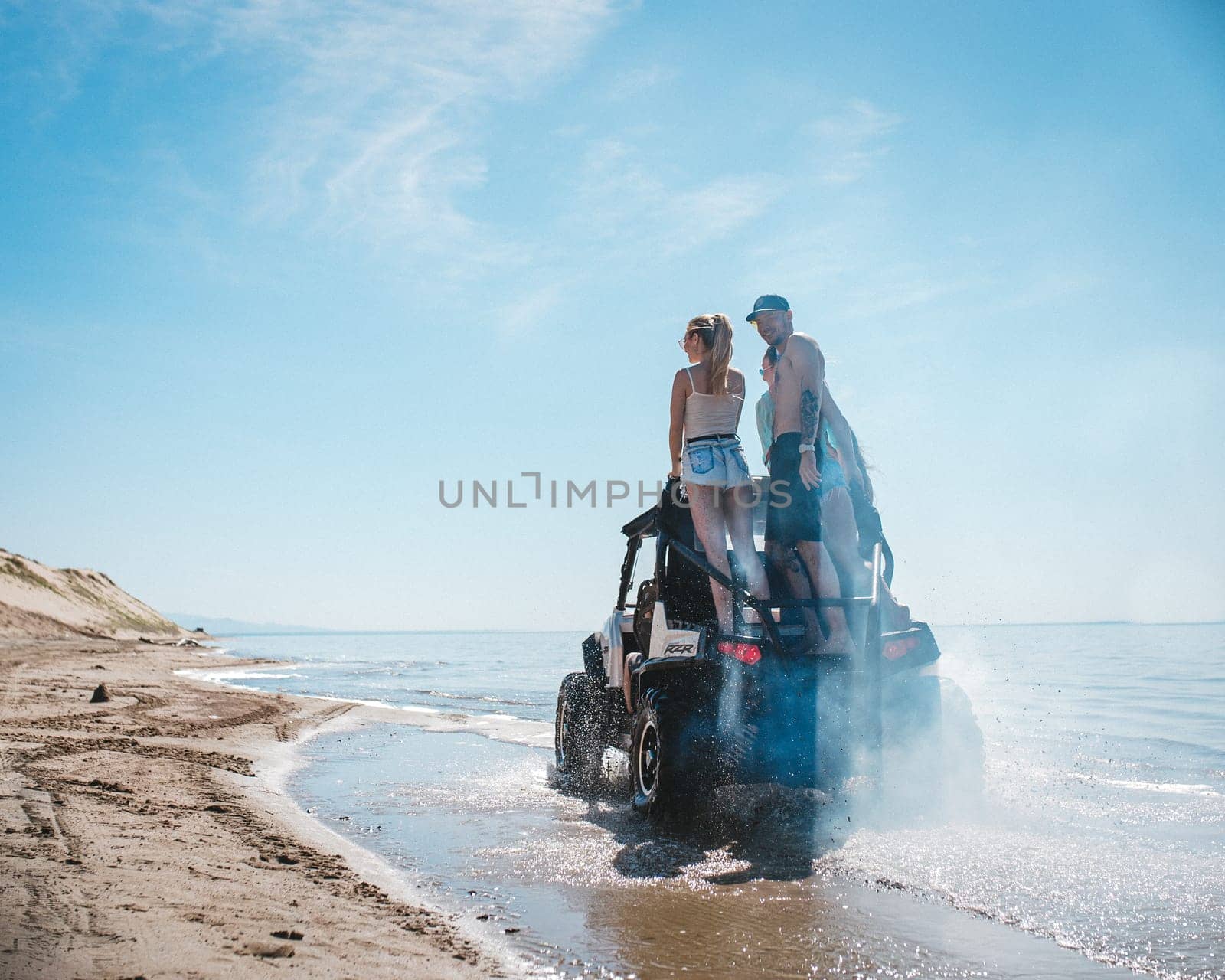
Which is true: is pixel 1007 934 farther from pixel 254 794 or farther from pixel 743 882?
pixel 254 794

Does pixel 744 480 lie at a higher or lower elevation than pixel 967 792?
higher

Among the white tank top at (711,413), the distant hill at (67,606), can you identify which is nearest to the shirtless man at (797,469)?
the white tank top at (711,413)

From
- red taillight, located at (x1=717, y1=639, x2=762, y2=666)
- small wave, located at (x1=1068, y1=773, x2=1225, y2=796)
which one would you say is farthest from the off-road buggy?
small wave, located at (x1=1068, y1=773, x2=1225, y2=796)

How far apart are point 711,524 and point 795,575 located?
59 centimetres

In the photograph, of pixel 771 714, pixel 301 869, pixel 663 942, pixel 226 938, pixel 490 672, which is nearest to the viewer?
pixel 226 938

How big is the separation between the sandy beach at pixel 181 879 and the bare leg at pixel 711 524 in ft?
8.07

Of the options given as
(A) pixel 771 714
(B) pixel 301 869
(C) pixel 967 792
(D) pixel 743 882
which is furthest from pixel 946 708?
(B) pixel 301 869

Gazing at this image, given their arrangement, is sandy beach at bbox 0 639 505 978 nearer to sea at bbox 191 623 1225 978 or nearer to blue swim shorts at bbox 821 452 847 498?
sea at bbox 191 623 1225 978

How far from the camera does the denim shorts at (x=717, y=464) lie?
5.25 m

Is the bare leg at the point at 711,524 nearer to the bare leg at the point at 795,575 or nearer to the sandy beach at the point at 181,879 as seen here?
the bare leg at the point at 795,575

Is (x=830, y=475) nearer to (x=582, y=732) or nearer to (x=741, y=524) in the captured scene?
(x=741, y=524)

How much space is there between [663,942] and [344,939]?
3.57 ft

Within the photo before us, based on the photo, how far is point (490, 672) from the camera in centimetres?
2562

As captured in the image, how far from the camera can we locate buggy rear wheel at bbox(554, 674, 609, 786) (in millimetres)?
6875
